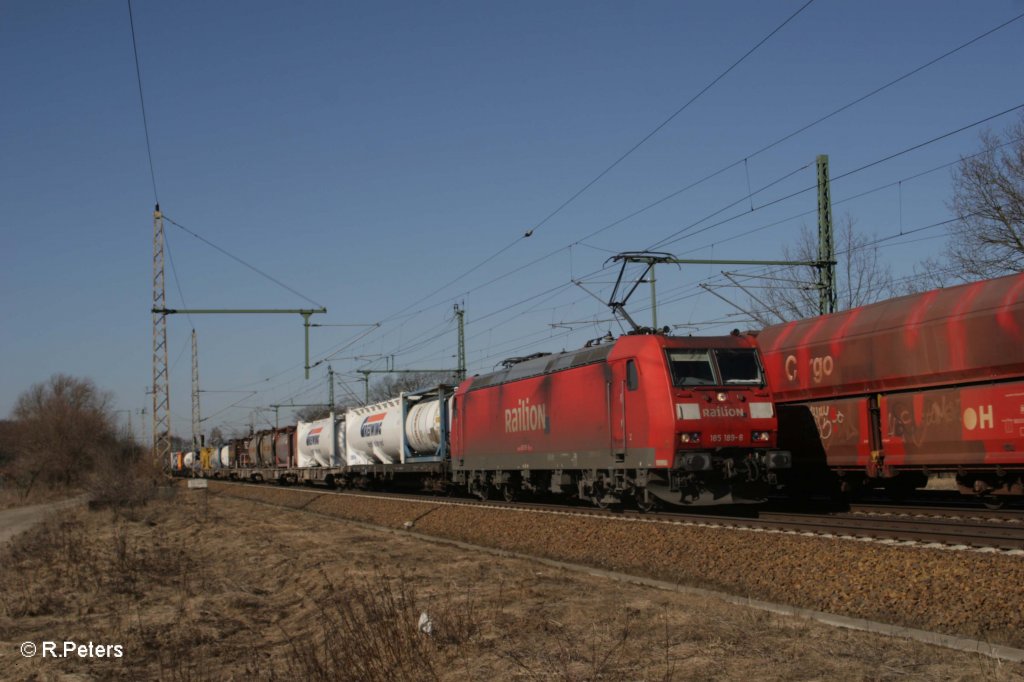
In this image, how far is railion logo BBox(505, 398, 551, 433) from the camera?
→ 876 inches

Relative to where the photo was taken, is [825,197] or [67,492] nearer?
[825,197]

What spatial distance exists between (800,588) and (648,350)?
785 centimetres

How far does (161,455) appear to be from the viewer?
40.6 meters

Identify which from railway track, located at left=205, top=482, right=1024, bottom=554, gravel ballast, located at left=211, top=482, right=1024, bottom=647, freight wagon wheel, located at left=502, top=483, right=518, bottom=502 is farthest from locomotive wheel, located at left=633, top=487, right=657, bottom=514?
freight wagon wheel, located at left=502, top=483, right=518, bottom=502

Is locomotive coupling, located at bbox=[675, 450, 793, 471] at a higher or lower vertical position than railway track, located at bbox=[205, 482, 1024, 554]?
higher

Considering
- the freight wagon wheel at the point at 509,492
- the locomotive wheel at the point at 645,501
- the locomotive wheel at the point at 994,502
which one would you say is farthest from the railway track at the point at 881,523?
the freight wagon wheel at the point at 509,492

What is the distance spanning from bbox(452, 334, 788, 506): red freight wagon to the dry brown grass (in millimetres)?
4640

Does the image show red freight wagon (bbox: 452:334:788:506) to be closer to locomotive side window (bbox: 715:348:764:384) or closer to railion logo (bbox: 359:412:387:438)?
locomotive side window (bbox: 715:348:764:384)

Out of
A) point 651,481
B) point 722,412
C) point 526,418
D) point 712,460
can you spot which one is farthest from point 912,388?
point 526,418

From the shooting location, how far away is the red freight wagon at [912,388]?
1552 cm

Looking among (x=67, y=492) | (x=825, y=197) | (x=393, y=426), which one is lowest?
(x=67, y=492)

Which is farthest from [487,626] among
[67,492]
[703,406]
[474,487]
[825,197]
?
[67,492]

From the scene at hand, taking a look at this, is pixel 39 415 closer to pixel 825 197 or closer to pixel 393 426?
pixel 393 426

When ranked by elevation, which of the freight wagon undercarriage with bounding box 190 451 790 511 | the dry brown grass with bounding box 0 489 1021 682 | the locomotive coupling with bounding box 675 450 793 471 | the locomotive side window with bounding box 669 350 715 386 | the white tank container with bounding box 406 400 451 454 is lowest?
the dry brown grass with bounding box 0 489 1021 682
